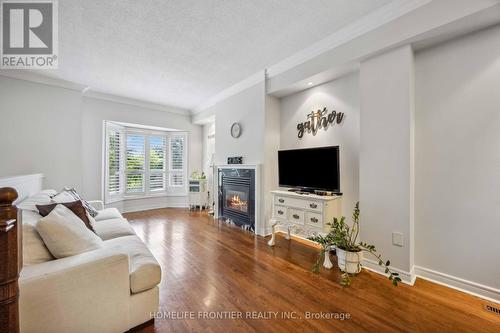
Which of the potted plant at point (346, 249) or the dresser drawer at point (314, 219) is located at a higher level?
the dresser drawer at point (314, 219)

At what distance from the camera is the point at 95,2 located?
197 cm

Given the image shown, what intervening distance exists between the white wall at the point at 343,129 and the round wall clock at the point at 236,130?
1.24m

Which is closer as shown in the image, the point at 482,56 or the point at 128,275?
the point at 128,275

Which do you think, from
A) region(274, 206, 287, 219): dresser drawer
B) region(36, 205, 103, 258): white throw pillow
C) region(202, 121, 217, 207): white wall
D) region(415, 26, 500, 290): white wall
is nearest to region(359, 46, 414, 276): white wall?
region(415, 26, 500, 290): white wall

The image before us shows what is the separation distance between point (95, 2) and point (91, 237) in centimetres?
219

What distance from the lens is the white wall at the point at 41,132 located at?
332 centimetres

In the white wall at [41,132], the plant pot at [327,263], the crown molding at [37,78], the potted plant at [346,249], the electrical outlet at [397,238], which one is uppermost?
the crown molding at [37,78]

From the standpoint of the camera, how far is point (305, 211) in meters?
2.73

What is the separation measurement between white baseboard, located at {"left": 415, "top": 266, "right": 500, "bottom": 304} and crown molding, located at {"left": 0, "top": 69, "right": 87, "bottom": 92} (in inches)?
239

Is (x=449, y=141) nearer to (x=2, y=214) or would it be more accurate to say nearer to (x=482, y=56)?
(x=482, y=56)

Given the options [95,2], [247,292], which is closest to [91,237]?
[247,292]

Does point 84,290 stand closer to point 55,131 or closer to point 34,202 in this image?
point 34,202

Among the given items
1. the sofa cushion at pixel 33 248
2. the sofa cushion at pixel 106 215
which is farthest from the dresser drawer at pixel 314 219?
the sofa cushion at pixel 106 215

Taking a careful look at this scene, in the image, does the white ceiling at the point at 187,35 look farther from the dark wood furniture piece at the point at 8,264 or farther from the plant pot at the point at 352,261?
the plant pot at the point at 352,261
